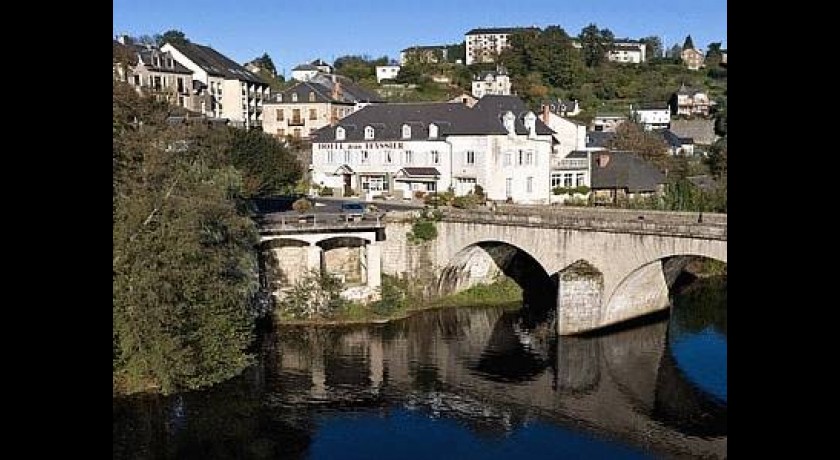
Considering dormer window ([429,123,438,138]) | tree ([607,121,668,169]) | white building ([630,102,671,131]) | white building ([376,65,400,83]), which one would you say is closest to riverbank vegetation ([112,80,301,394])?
dormer window ([429,123,438,138])

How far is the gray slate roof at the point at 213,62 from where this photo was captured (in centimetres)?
5221

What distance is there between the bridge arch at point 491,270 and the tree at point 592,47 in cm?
5398

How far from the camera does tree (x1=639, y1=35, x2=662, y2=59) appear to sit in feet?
323

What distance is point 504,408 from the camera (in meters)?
18.7

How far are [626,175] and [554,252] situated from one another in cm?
1268

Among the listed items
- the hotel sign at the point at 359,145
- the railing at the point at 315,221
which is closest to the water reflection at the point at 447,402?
the railing at the point at 315,221

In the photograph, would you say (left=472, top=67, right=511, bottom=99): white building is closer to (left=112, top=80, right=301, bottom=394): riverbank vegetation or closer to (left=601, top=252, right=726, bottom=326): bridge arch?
(left=601, top=252, right=726, bottom=326): bridge arch

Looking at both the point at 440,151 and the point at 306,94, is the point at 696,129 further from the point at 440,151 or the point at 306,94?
the point at 440,151

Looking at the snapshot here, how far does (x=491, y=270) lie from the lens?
30375 mm
